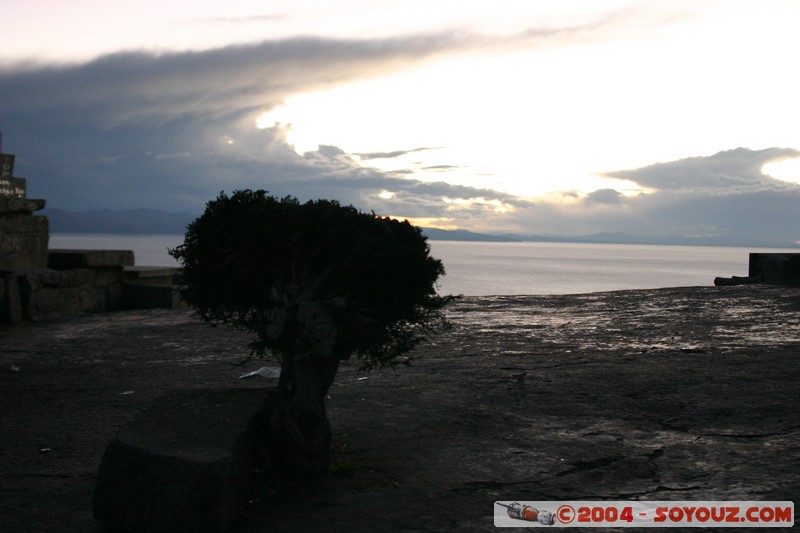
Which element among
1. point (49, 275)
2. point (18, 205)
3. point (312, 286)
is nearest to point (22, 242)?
point (18, 205)

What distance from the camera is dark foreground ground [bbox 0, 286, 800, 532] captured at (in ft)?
14.2

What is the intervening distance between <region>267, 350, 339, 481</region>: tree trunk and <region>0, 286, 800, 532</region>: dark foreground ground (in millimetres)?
145

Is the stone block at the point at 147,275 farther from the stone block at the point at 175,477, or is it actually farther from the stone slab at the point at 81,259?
the stone block at the point at 175,477

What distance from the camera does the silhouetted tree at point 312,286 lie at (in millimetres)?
4578

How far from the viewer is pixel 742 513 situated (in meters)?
3.96

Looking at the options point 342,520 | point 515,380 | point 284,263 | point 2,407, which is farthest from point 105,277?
point 342,520

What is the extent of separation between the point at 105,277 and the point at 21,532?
11.8 metres

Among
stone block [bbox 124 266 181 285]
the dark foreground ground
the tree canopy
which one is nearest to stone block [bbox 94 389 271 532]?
the dark foreground ground

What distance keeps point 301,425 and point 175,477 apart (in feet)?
3.01

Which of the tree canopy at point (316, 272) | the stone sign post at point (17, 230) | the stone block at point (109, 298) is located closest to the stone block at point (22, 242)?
the stone sign post at point (17, 230)

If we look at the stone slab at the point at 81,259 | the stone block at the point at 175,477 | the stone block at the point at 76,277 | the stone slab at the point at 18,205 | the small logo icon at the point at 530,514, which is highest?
the stone slab at the point at 18,205

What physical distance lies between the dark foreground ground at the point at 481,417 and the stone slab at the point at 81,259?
3588 millimetres

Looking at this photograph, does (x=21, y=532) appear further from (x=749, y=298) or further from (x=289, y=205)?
(x=749, y=298)

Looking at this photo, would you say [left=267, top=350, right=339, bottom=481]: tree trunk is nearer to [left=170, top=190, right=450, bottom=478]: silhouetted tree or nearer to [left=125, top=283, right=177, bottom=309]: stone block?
[left=170, top=190, right=450, bottom=478]: silhouetted tree
